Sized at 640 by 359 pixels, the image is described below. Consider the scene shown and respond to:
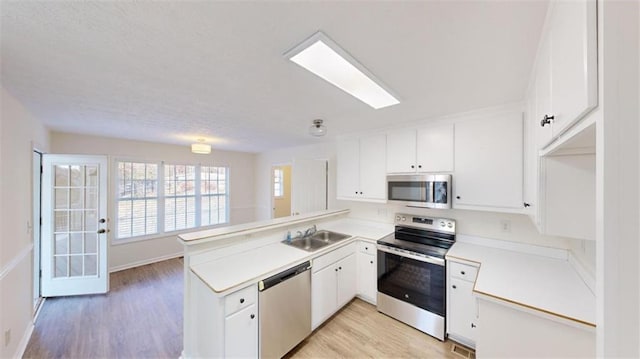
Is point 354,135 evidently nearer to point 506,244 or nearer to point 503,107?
point 503,107

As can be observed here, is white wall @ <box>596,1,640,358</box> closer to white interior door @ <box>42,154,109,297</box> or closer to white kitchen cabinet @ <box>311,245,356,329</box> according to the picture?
white kitchen cabinet @ <box>311,245,356,329</box>

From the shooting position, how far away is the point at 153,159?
4.42 metres

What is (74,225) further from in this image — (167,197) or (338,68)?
(338,68)

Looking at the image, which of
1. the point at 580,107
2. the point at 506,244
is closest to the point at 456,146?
the point at 506,244

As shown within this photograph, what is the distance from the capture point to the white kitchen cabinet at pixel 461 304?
2086 millimetres

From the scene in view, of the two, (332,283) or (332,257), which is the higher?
(332,257)

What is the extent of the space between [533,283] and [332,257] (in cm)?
173

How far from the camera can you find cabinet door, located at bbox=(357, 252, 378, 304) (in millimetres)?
2811

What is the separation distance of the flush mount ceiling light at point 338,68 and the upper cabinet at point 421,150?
0.80 meters

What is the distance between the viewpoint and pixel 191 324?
192cm

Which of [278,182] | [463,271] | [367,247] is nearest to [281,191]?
[278,182]

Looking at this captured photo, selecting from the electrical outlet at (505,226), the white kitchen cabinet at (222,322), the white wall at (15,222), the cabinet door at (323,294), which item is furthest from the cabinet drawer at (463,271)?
the white wall at (15,222)

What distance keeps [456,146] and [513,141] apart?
18.8 inches

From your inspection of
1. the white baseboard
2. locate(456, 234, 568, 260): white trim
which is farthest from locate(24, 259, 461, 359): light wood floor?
locate(456, 234, 568, 260): white trim
